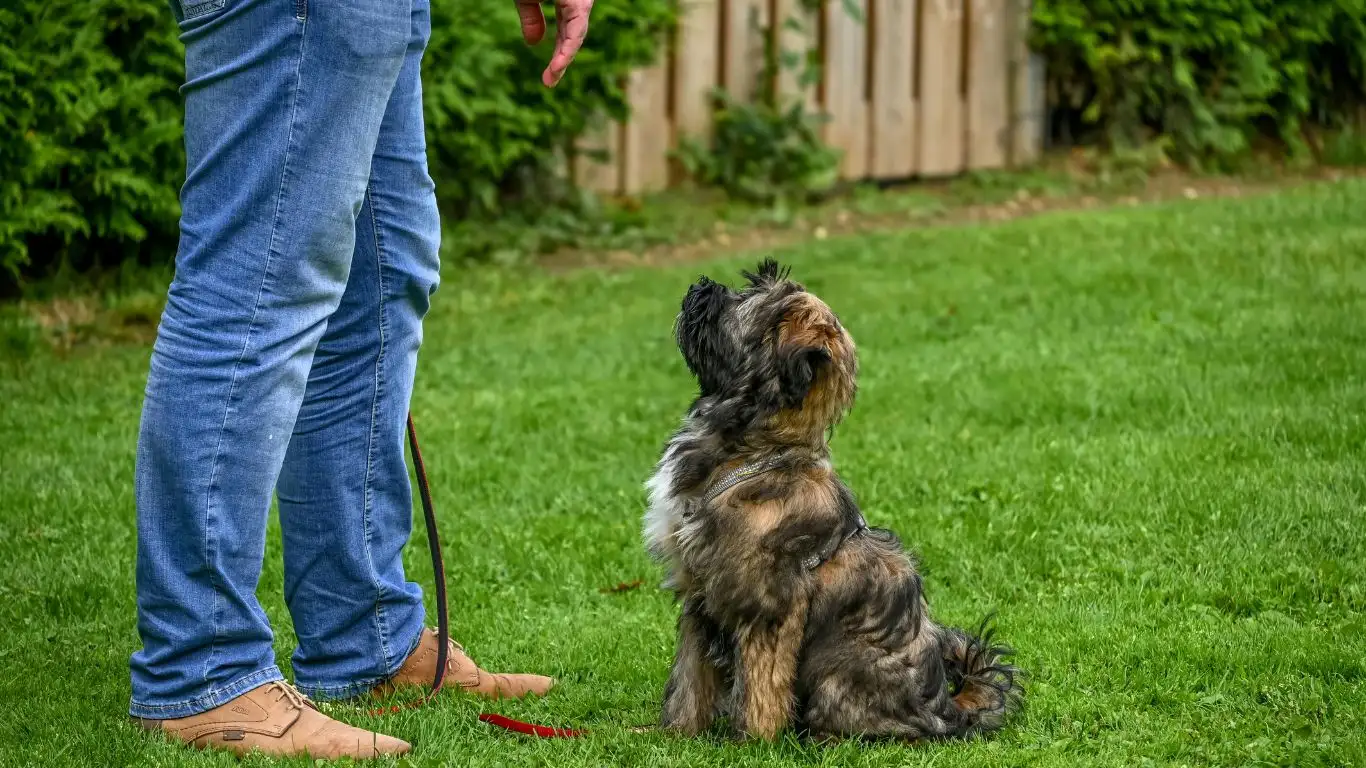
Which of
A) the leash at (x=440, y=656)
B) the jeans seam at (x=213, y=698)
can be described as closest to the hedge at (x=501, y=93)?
the leash at (x=440, y=656)

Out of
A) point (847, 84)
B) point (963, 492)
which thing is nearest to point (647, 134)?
point (847, 84)

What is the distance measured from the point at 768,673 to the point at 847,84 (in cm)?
811

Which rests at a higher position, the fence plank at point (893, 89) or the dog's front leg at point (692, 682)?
the fence plank at point (893, 89)

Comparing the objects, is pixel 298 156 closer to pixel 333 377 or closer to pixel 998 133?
pixel 333 377

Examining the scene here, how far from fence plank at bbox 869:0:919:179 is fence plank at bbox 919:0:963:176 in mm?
92

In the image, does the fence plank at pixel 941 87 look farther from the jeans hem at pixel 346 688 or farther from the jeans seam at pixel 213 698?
the jeans seam at pixel 213 698

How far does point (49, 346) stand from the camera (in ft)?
24.7

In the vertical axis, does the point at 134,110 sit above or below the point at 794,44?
below

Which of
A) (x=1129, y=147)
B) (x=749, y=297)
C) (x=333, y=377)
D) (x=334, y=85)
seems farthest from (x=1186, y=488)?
(x=1129, y=147)

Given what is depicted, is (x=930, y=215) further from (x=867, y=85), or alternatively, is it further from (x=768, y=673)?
(x=768, y=673)

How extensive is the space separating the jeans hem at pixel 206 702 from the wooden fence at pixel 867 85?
6.93 metres

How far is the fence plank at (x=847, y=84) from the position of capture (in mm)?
10984

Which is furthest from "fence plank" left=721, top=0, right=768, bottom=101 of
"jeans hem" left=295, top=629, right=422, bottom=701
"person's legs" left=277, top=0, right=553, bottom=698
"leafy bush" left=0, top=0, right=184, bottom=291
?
"jeans hem" left=295, top=629, right=422, bottom=701

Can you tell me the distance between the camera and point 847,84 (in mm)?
11094
